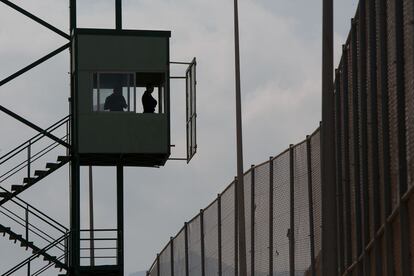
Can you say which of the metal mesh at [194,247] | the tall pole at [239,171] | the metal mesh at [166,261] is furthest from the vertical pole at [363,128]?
the metal mesh at [166,261]

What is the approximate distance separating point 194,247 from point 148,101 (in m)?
8.47

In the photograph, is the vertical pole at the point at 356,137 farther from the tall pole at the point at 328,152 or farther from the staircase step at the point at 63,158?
the staircase step at the point at 63,158

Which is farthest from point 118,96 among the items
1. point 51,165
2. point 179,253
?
point 179,253

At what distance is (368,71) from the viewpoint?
32688 mm

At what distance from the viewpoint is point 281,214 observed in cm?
3956

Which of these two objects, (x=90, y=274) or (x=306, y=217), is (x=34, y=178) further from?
(x=306, y=217)

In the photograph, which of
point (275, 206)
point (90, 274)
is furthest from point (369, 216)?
point (90, 274)

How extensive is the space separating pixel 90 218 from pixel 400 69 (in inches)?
1570

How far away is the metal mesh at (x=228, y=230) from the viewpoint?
152 ft

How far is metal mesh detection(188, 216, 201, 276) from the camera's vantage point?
5238 centimetres

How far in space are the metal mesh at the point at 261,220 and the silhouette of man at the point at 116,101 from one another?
579cm

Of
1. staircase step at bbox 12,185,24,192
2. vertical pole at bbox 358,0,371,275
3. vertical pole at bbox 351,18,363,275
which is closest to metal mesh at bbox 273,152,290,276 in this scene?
vertical pole at bbox 351,18,363,275

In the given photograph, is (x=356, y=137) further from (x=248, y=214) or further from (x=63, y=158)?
(x=63, y=158)

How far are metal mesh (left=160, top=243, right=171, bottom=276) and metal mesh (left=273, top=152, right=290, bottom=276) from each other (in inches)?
832
